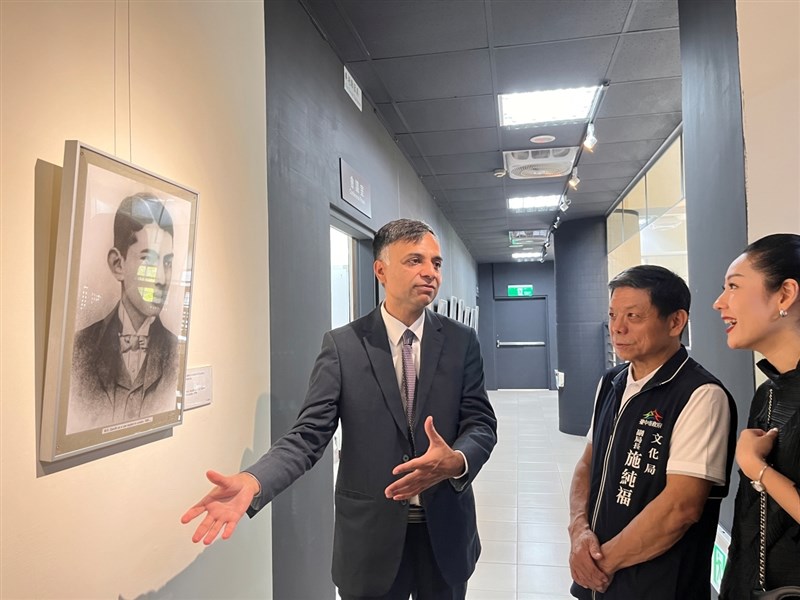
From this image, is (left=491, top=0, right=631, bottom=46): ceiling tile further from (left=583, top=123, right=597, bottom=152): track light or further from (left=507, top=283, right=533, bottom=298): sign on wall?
(left=507, top=283, right=533, bottom=298): sign on wall

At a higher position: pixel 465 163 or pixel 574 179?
pixel 465 163

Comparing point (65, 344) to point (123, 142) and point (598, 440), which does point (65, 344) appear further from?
point (598, 440)

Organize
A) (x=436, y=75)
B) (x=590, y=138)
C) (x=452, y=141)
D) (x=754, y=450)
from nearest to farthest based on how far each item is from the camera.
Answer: (x=754, y=450) < (x=436, y=75) < (x=590, y=138) < (x=452, y=141)

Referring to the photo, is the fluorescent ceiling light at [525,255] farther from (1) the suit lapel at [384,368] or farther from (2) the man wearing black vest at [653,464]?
(1) the suit lapel at [384,368]

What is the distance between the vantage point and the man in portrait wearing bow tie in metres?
1.12

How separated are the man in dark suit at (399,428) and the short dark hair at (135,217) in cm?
60

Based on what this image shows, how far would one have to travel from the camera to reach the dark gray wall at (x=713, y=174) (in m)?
1.77

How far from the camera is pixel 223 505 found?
1152mm

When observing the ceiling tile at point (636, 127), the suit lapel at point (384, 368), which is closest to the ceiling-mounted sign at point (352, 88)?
the ceiling tile at point (636, 127)

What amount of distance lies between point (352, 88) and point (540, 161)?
2.18 meters

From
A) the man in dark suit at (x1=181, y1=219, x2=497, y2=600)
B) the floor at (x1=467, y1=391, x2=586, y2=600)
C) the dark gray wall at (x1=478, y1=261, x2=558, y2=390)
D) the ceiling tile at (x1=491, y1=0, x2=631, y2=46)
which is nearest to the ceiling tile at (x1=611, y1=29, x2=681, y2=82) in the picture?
the ceiling tile at (x1=491, y1=0, x2=631, y2=46)

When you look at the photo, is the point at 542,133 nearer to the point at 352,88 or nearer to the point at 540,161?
the point at 540,161

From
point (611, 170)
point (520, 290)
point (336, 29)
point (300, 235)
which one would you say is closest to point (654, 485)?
point (300, 235)

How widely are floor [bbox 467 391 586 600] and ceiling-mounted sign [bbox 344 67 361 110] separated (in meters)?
3.22
